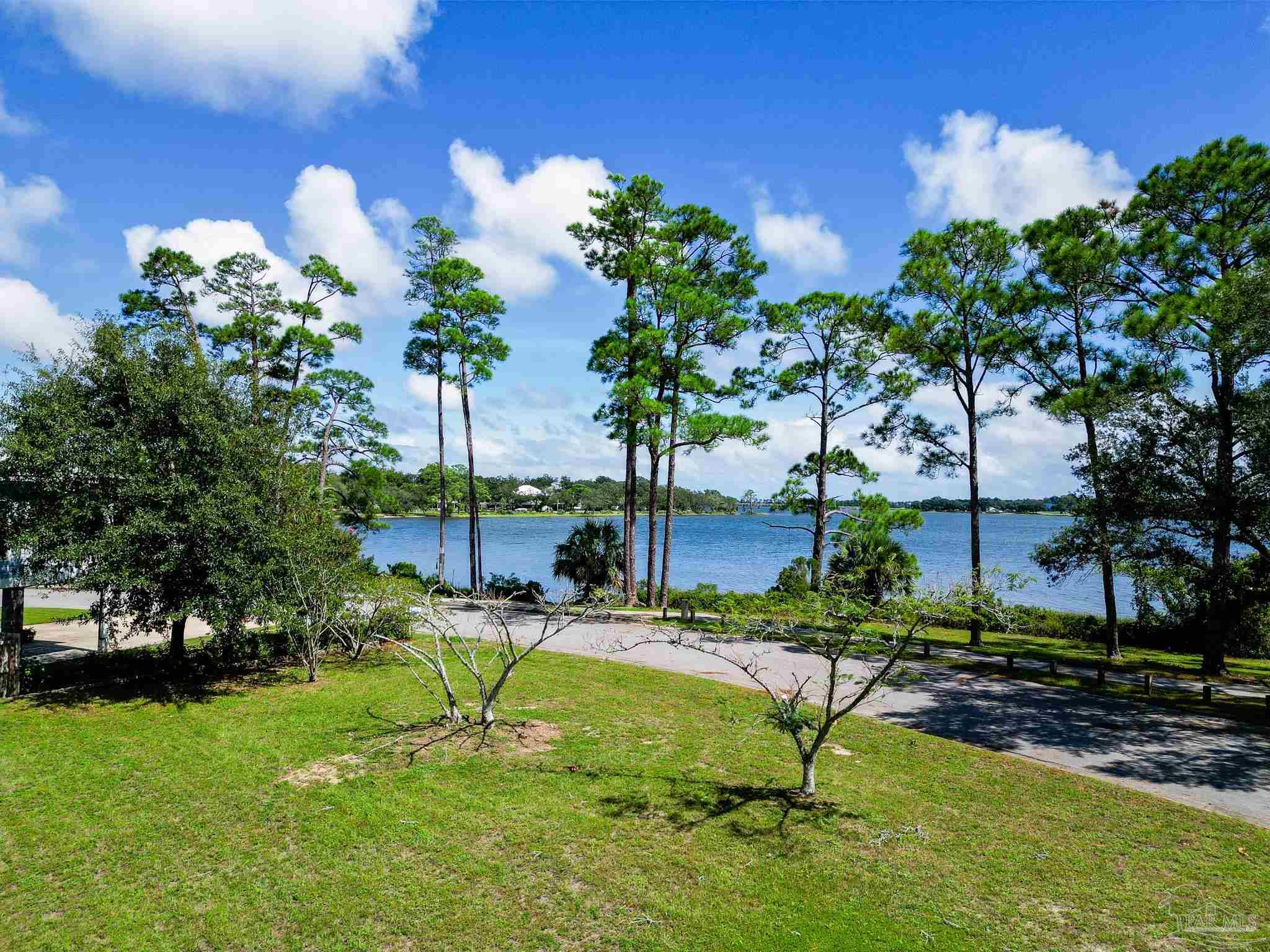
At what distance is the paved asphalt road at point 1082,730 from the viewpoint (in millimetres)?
8453

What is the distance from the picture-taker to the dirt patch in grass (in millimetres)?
7941

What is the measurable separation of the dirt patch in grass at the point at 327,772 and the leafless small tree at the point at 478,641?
1.35 meters

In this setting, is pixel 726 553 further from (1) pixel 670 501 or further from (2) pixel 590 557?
(1) pixel 670 501

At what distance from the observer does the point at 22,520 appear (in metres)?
10.8

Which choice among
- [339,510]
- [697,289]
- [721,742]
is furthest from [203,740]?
[697,289]

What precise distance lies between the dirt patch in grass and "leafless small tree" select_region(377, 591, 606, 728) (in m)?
1.35

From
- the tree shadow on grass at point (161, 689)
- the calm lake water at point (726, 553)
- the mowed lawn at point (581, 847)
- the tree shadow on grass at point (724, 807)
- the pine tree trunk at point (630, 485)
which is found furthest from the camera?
the calm lake water at point (726, 553)

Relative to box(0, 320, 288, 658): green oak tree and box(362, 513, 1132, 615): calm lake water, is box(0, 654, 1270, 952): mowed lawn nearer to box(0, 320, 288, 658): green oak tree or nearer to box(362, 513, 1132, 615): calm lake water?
box(0, 320, 288, 658): green oak tree

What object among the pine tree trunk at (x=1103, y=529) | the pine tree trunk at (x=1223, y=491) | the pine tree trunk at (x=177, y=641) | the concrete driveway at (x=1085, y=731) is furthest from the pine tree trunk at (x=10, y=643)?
the pine tree trunk at (x=1223, y=491)

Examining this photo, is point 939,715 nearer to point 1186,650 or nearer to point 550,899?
point 550,899

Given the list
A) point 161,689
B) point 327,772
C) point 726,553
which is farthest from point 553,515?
point 327,772

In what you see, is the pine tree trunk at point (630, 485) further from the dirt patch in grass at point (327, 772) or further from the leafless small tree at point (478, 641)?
the dirt patch in grass at point (327, 772)

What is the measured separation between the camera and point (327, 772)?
27.1 ft

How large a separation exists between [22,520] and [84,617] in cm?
196
